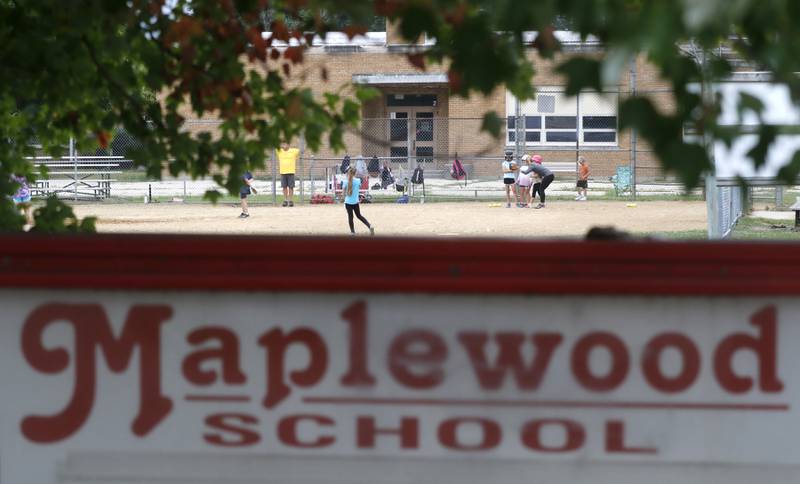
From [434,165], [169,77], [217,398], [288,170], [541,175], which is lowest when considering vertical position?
[217,398]

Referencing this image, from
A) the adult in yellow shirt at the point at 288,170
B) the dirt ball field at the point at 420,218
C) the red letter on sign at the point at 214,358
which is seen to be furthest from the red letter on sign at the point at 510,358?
the adult in yellow shirt at the point at 288,170

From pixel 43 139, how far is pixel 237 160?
3.98 feet

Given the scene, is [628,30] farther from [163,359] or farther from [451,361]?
[163,359]

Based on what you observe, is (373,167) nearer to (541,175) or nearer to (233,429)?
(541,175)

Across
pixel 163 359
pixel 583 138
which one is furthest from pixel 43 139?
pixel 583 138

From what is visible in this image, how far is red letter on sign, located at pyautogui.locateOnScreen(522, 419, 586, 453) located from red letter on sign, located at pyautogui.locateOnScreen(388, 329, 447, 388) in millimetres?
264

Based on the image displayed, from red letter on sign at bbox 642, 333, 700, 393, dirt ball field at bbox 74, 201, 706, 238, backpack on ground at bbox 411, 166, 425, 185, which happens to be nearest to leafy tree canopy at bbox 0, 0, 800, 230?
red letter on sign at bbox 642, 333, 700, 393

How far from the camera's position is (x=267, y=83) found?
5188 mm

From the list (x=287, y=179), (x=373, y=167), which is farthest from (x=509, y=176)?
(x=373, y=167)

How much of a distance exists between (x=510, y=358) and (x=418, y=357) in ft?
Result: 0.77

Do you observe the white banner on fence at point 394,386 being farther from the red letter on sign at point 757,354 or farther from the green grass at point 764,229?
the green grass at point 764,229

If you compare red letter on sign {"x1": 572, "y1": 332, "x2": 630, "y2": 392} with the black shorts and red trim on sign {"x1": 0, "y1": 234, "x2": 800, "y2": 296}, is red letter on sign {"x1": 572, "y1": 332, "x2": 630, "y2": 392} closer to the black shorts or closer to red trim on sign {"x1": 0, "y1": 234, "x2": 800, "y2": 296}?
red trim on sign {"x1": 0, "y1": 234, "x2": 800, "y2": 296}

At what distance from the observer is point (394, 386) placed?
2.88 metres

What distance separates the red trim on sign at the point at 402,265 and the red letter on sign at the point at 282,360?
130 mm
